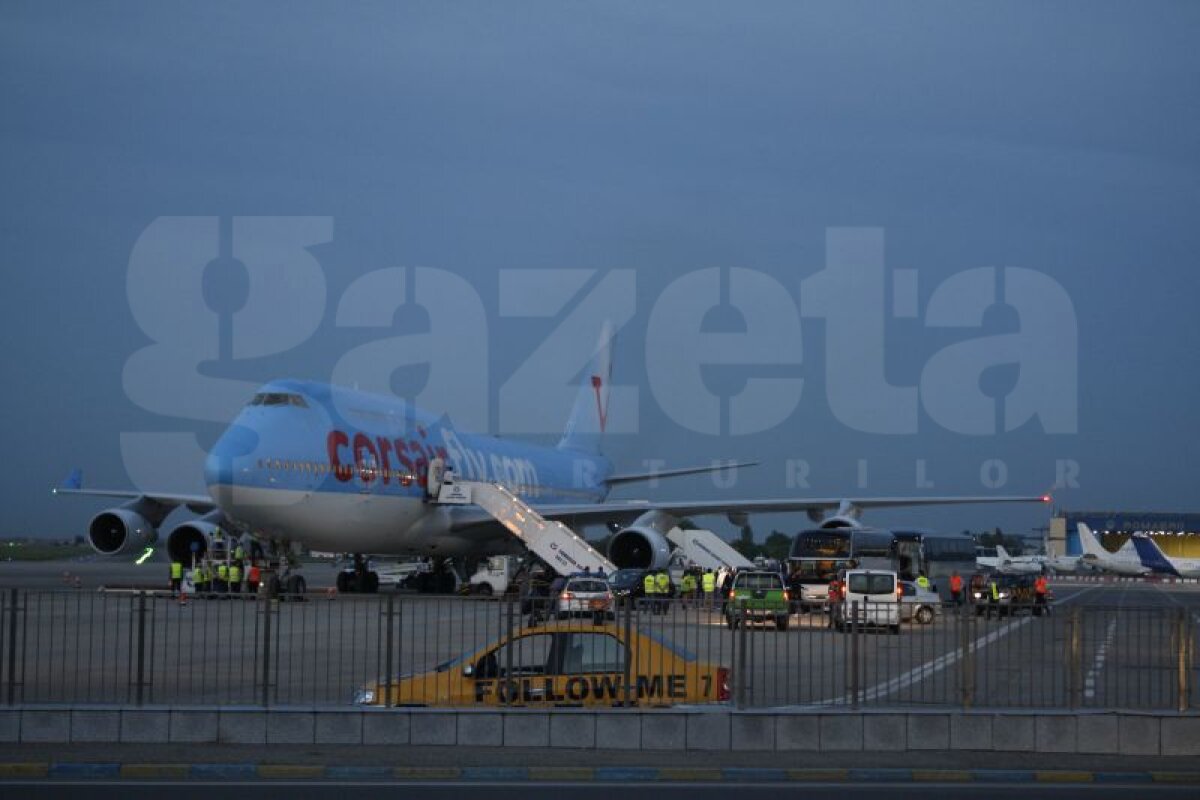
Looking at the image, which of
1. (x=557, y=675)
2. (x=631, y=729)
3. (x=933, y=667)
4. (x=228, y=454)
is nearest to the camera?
(x=631, y=729)

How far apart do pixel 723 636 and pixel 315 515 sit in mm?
22869

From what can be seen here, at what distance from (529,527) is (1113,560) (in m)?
64.0

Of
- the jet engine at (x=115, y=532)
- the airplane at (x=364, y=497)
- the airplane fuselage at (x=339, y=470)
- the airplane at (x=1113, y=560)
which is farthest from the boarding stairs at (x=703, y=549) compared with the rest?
the airplane at (x=1113, y=560)

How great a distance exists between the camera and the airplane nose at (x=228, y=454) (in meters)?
35.9

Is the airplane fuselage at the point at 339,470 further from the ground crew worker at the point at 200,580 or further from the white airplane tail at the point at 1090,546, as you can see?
the white airplane tail at the point at 1090,546

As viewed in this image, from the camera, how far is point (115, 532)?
150 feet

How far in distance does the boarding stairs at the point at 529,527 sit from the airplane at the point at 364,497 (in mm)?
728

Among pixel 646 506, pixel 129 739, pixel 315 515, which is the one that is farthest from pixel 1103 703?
pixel 646 506

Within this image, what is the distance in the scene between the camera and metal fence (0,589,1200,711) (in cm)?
1502

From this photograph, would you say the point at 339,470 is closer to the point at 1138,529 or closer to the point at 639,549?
the point at 639,549

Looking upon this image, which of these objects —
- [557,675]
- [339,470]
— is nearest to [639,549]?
[339,470]

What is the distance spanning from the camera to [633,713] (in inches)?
557

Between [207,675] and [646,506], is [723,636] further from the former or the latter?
[646,506]

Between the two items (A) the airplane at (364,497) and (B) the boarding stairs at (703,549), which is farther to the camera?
(B) the boarding stairs at (703,549)
